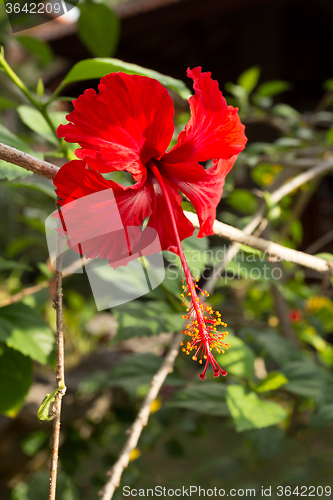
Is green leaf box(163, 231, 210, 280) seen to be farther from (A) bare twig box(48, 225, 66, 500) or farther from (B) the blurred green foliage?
(A) bare twig box(48, 225, 66, 500)

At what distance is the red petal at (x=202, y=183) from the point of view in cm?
39

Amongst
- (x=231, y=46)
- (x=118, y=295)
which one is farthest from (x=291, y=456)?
(x=231, y=46)

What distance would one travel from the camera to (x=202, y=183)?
0.41m

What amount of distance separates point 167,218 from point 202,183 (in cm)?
5

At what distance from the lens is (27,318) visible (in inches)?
28.0

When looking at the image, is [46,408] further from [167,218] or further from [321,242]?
[321,242]

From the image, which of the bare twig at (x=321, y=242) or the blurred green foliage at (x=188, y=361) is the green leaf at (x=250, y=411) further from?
the bare twig at (x=321, y=242)

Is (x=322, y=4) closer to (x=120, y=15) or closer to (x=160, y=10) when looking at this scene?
(x=160, y=10)

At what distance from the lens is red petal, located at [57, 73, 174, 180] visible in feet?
1.10

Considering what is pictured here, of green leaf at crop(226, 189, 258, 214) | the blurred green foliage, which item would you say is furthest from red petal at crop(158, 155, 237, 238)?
green leaf at crop(226, 189, 258, 214)

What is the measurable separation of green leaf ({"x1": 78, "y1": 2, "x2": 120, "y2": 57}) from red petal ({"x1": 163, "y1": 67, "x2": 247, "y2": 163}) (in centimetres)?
108

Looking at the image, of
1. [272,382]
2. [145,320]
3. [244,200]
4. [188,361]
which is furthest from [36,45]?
[188,361]

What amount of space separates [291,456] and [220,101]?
3.66 feet

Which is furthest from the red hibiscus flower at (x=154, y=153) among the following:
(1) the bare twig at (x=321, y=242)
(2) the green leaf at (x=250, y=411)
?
(1) the bare twig at (x=321, y=242)
